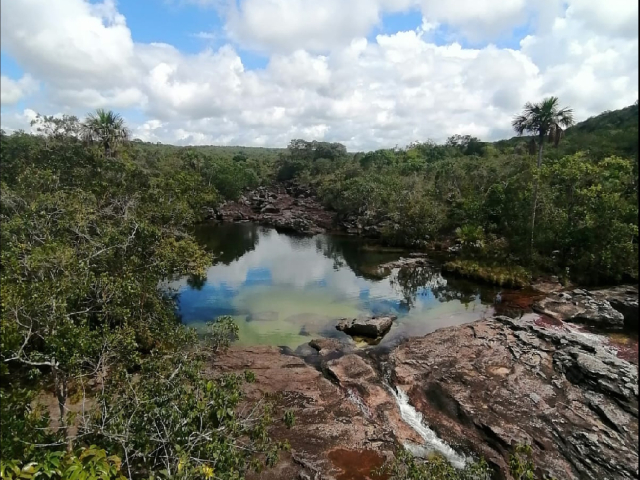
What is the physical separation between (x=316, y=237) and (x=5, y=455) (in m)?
49.6

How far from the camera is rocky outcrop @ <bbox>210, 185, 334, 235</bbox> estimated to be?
208ft

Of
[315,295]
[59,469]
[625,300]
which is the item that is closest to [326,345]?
[315,295]

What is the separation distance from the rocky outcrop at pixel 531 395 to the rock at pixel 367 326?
6.73 ft

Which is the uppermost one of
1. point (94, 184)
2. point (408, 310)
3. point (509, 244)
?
point (94, 184)

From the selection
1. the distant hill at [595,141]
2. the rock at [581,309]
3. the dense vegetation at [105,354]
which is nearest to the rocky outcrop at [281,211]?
the distant hill at [595,141]

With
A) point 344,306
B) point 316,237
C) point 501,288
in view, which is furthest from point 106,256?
point 316,237

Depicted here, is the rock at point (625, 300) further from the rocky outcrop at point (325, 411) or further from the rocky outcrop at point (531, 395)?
the rocky outcrop at point (325, 411)

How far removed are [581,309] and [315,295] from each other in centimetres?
1683

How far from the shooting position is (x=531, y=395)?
16.5 m

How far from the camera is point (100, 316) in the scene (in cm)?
1317

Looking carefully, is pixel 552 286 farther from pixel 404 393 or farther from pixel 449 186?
pixel 449 186

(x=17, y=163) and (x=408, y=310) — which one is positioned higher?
(x=17, y=163)

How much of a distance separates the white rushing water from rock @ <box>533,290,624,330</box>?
43.1ft

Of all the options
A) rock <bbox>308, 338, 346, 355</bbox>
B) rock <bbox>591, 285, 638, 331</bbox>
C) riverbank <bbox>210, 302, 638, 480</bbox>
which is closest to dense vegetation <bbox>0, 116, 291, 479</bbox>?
riverbank <bbox>210, 302, 638, 480</bbox>
